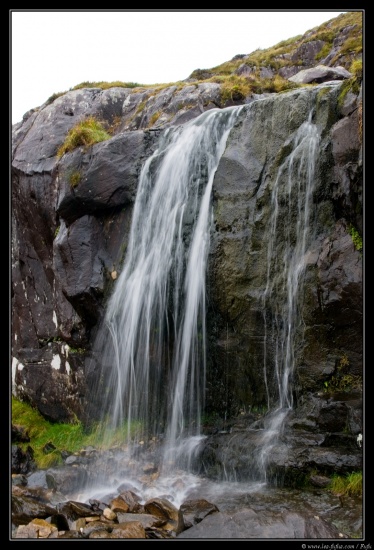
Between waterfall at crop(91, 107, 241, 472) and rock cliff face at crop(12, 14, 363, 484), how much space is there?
13.9 inches

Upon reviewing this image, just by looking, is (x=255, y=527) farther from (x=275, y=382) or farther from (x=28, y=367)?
(x=28, y=367)

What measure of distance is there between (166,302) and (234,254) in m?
1.72

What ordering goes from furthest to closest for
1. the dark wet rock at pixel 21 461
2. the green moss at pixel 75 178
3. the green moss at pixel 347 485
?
the green moss at pixel 75 178 < the dark wet rock at pixel 21 461 < the green moss at pixel 347 485

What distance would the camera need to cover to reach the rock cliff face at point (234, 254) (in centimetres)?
731

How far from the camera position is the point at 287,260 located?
318 inches

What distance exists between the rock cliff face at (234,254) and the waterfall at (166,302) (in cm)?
35

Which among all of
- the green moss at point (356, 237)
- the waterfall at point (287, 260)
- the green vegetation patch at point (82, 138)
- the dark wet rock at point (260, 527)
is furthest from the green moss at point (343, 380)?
the green vegetation patch at point (82, 138)

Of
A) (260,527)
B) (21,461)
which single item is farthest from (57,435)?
(260,527)

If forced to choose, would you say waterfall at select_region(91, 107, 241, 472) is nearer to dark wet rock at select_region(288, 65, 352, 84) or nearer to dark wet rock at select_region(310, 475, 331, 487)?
dark wet rock at select_region(310, 475, 331, 487)

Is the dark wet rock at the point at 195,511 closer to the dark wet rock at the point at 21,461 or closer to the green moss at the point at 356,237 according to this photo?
the green moss at the point at 356,237

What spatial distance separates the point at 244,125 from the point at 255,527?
7413mm

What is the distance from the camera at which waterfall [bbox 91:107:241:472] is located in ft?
29.3

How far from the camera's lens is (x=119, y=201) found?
36.8 feet

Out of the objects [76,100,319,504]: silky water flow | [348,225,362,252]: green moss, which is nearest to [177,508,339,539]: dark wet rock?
[76,100,319,504]: silky water flow
